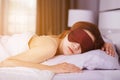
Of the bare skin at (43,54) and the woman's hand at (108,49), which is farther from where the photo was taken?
the woman's hand at (108,49)

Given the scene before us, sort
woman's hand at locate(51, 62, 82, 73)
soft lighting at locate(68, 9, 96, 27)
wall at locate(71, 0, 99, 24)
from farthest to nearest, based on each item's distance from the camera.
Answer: wall at locate(71, 0, 99, 24) < soft lighting at locate(68, 9, 96, 27) < woman's hand at locate(51, 62, 82, 73)

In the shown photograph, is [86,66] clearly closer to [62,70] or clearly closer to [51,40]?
[62,70]

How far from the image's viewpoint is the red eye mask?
1675 millimetres

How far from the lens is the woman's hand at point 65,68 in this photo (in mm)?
1472

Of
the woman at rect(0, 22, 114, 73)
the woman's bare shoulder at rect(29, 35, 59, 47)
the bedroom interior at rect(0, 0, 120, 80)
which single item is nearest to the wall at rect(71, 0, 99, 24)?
the bedroom interior at rect(0, 0, 120, 80)

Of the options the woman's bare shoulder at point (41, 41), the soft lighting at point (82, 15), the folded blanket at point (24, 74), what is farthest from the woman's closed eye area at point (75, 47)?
the soft lighting at point (82, 15)

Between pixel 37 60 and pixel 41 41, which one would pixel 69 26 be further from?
pixel 37 60

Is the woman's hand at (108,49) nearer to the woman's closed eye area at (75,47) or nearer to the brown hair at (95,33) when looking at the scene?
the brown hair at (95,33)

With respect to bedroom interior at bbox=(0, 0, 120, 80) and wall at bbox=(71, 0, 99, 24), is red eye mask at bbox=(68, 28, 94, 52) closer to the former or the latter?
bedroom interior at bbox=(0, 0, 120, 80)

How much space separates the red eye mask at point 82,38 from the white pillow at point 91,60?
0.05m

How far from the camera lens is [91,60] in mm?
1604

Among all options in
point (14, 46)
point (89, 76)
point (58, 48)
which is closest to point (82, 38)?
point (58, 48)

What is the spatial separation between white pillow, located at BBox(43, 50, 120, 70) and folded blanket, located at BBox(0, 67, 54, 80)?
0.24 m

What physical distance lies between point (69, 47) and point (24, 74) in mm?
489
